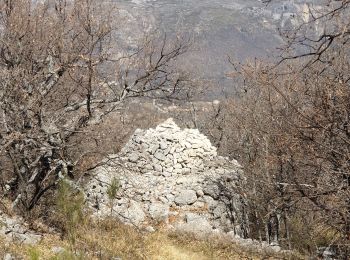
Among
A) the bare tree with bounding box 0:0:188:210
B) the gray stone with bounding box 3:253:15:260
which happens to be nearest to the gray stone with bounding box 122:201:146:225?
the bare tree with bounding box 0:0:188:210

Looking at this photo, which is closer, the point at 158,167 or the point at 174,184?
the point at 174,184

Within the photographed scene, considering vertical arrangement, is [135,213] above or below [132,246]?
above

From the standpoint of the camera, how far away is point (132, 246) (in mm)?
9109

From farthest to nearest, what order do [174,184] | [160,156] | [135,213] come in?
[160,156] < [174,184] < [135,213]

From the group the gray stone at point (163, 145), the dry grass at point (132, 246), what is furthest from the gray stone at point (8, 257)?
the gray stone at point (163, 145)

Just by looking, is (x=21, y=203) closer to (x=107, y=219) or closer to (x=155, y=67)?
(x=107, y=219)

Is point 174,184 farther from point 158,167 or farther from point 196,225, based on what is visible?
point 196,225

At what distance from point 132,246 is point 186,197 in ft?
19.6

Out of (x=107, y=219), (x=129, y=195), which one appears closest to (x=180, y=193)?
(x=129, y=195)

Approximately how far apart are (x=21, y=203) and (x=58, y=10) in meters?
5.55

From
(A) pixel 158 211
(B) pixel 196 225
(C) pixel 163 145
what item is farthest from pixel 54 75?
(C) pixel 163 145

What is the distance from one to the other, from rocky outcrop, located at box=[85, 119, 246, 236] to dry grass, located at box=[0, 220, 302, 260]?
73.8 inches

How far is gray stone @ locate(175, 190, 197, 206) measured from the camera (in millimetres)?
14824

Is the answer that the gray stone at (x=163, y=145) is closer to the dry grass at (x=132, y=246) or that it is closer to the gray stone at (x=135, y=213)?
the gray stone at (x=135, y=213)
